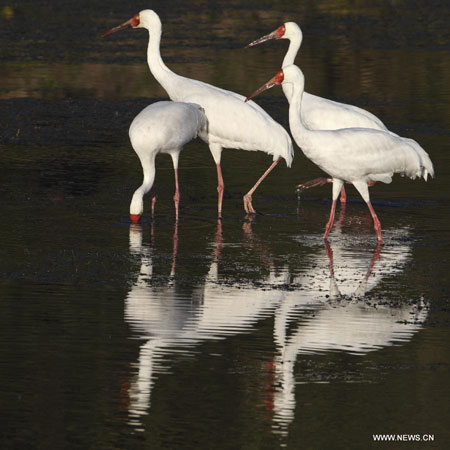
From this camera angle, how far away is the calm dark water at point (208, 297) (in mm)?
6809

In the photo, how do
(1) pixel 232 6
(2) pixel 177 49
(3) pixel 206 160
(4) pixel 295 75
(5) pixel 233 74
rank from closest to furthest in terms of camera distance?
(4) pixel 295 75 → (3) pixel 206 160 → (5) pixel 233 74 → (2) pixel 177 49 → (1) pixel 232 6

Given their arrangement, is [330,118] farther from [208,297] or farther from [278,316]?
[278,316]

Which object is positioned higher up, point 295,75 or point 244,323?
point 295,75

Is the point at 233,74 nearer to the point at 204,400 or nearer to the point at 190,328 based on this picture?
the point at 190,328

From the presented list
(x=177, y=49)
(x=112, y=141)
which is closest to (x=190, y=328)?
(x=112, y=141)

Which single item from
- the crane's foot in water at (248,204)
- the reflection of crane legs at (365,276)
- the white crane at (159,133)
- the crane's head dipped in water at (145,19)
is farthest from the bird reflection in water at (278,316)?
the crane's head dipped in water at (145,19)

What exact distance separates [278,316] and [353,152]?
3171 mm

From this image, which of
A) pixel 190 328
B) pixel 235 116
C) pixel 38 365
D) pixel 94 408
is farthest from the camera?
pixel 235 116

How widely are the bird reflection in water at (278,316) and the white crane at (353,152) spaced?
3.76 feet

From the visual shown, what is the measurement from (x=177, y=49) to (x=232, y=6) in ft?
26.2

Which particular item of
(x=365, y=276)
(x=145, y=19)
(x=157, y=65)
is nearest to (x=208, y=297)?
(x=365, y=276)

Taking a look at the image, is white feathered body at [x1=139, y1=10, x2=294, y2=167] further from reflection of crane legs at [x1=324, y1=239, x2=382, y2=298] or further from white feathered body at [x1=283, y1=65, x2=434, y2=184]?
reflection of crane legs at [x1=324, y1=239, x2=382, y2=298]

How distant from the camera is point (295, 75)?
38.1ft

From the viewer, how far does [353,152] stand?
37.4 ft
